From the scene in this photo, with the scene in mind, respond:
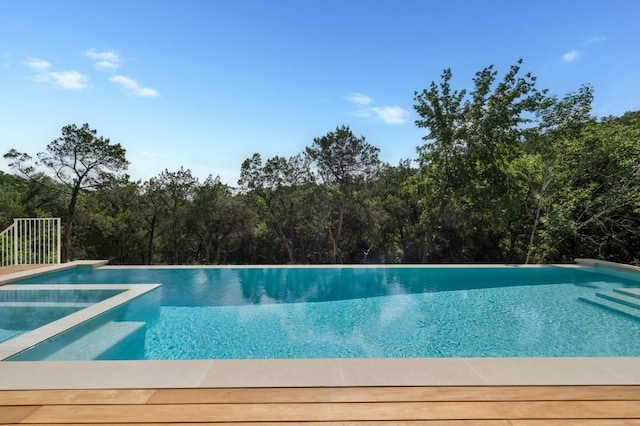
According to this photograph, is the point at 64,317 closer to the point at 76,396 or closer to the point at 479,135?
the point at 76,396

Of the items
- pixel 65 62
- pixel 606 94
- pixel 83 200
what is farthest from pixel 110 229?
pixel 606 94

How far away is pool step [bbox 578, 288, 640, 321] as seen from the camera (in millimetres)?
5415

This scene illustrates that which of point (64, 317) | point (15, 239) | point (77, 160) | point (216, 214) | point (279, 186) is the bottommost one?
point (64, 317)

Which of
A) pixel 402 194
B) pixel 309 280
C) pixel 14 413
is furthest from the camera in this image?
pixel 402 194

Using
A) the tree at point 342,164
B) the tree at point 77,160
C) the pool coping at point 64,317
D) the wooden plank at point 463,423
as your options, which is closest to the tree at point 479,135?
the tree at point 342,164

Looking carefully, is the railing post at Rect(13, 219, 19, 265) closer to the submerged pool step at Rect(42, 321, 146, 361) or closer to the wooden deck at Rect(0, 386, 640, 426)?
the submerged pool step at Rect(42, 321, 146, 361)

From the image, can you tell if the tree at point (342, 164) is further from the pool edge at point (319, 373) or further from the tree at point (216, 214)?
the pool edge at point (319, 373)

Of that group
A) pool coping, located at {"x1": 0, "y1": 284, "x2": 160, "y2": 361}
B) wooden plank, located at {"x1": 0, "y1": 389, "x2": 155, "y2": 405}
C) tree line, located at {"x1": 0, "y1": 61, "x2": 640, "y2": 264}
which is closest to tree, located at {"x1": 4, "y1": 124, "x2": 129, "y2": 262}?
tree line, located at {"x1": 0, "y1": 61, "x2": 640, "y2": 264}

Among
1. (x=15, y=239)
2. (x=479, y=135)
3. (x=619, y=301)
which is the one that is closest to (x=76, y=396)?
(x=15, y=239)

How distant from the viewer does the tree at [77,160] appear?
43.7 ft

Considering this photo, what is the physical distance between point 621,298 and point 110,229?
2022 centimetres

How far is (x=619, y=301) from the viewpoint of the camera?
5.86 meters

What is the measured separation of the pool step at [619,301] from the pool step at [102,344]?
21.5 feet

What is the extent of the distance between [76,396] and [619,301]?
23.8 ft
